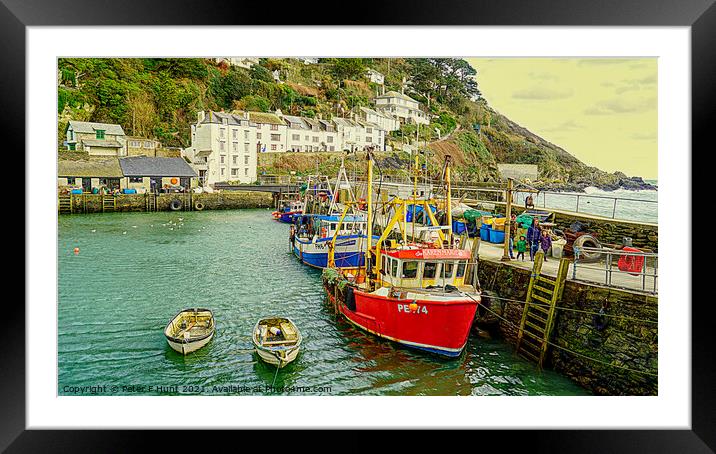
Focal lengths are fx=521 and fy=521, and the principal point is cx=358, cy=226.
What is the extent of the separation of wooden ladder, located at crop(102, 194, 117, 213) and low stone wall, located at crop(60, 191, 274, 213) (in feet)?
0.15

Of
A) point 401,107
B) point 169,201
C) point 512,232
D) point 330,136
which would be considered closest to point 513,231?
point 512,232

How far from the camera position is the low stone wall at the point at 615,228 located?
5777 mm

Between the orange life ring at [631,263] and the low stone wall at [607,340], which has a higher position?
the orange life ring at [631,263]

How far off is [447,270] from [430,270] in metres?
0.20

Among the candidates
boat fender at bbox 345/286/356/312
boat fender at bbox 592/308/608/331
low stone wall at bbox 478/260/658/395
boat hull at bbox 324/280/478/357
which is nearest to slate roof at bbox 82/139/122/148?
boat fender at bbox 345/286/356/312

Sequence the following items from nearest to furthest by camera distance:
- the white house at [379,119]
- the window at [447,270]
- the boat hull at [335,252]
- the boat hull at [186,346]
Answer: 1. the boat hull at [186,346]
2. the window at [447,270]
3. the white house at [379,119]
4. the boat hull at [335,252]

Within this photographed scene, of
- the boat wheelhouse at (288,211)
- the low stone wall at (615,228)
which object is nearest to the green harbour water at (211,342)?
the low stone wall at (615,228)

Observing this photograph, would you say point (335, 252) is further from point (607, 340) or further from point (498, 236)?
point (607, 340)

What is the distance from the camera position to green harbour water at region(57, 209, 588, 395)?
5.36 m

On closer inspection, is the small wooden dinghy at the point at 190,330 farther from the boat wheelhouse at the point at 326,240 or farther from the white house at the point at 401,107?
the white house at the point at 401,107

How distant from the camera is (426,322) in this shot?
5.78m

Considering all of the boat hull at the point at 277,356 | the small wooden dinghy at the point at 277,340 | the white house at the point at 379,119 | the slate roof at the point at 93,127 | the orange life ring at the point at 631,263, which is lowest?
the boat hull at the point at 277,356

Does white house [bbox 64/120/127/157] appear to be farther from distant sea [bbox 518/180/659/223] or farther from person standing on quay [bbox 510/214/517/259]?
person standing on quay [bbox 510/214/517/259]
